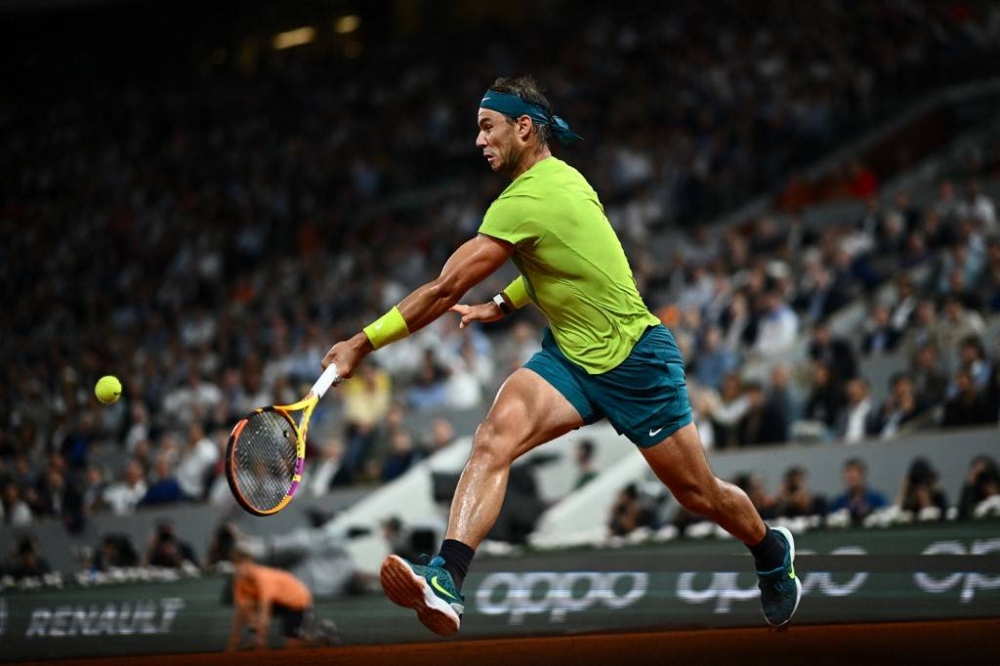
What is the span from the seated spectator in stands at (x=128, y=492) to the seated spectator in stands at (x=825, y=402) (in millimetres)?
7535

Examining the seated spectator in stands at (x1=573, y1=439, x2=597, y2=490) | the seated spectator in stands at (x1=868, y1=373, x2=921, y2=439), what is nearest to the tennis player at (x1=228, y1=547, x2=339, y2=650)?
the seated spectator in stands at (x1=573, y1=439, x2=597, y2=490)

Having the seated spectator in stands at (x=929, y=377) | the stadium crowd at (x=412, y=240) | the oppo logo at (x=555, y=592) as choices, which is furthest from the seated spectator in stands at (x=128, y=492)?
the seated spectator in stands at (x=929, y=377)

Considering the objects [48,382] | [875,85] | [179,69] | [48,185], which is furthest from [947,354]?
[179,69]

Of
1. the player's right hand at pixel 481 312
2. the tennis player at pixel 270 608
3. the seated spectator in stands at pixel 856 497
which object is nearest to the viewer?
the player's right hand at pixel 481 312

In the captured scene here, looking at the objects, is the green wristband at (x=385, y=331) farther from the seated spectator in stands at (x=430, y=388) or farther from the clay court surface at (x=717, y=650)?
the seated spectator in stands at (x=430, y=388)

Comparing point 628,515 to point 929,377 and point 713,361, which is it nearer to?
point 713,361

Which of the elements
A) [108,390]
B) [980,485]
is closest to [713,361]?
[980,485]

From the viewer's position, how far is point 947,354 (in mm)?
13117

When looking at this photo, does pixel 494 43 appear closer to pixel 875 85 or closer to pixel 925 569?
pixel 875 85

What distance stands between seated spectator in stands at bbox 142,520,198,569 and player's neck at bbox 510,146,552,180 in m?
9.13

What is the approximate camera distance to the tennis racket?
5.71 m

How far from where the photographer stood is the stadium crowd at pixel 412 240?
48.2ft

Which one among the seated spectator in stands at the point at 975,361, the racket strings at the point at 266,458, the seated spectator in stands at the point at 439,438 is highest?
the racket strings at the point at 266,458

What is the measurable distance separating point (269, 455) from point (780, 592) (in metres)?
2.38
